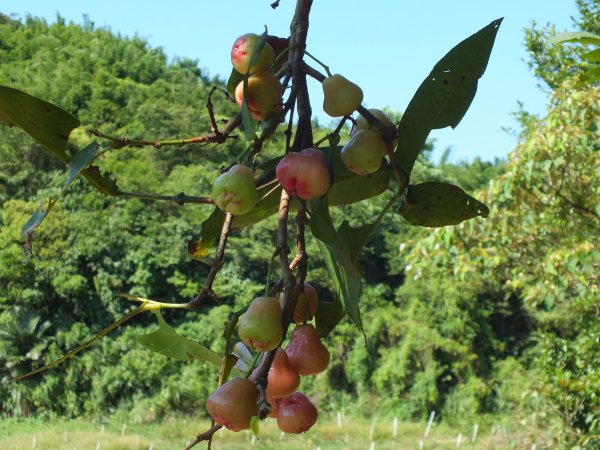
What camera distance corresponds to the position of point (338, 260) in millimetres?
265

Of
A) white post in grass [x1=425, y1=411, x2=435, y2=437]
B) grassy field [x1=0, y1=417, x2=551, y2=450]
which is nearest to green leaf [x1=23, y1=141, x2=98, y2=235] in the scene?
grassy field [x1=0, y1=417, x2=551, y2=450]

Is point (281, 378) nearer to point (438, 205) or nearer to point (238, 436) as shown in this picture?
point (438, 205)

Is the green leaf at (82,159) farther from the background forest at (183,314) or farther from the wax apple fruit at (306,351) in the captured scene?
the background forest at (183,314)

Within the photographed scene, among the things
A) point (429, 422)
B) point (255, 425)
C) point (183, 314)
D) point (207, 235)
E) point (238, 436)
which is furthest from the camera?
point (183, 314)

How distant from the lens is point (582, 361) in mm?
3678

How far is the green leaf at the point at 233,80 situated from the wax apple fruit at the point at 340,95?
0.07 meters

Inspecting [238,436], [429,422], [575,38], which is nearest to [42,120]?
[575,38]

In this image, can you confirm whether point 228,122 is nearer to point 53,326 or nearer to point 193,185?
Result: point 53,326

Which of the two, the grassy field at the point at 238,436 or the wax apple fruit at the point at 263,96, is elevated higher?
the wax apple fruit at the point at 263,96

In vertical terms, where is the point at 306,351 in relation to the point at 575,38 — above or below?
below

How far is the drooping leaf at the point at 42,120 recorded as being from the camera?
0.29 m

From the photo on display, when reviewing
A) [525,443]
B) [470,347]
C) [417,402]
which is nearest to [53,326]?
[417,402]

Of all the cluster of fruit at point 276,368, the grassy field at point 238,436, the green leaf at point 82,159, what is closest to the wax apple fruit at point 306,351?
the cluster of fruit at point 276,368

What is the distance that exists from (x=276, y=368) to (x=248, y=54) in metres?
0.13
